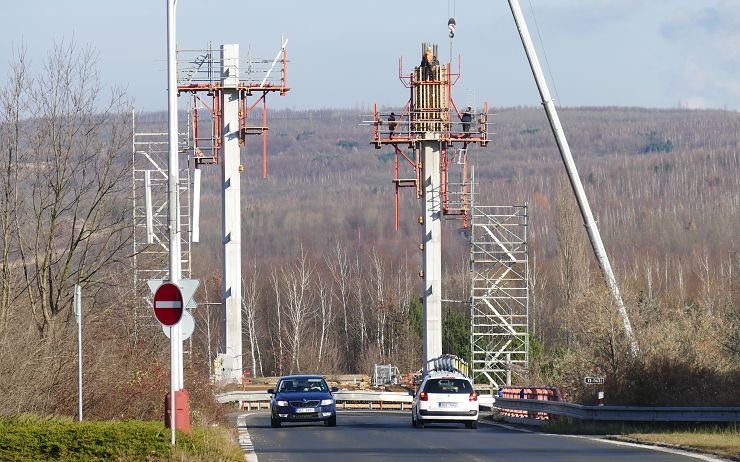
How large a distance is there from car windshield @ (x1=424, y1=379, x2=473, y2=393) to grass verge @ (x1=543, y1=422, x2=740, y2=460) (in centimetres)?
228

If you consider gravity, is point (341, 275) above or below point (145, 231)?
below

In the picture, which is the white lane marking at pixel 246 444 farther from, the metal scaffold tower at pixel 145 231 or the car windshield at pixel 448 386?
the car windshield at pixel 448 386

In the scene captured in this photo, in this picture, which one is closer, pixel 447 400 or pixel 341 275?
pixel 447 400

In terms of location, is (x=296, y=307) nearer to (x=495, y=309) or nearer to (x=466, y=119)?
(x=495, y=309)

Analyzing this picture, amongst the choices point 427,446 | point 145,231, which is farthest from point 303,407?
point 427,446

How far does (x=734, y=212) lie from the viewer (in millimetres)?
132000

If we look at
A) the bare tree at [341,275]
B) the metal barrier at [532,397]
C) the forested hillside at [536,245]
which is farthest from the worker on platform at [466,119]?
the bare tree at [341,275]

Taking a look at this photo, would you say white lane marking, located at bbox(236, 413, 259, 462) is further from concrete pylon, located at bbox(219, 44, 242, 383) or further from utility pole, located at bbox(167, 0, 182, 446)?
concrete pylon, located at bbox(219, 44, 242, 383)

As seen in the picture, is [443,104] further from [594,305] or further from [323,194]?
[323,194]

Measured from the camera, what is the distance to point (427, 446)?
26.0 metres

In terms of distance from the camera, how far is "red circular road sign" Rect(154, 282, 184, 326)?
20.0 metres

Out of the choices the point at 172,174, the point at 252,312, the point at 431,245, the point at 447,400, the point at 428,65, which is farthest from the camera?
the point at 252,312

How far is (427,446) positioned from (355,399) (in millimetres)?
32632

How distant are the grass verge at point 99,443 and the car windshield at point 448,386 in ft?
48.6
